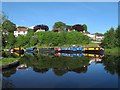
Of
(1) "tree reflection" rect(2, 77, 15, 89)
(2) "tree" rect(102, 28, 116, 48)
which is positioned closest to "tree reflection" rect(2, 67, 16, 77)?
(1) "tree reflection" rect(2, 77, 15, 89)

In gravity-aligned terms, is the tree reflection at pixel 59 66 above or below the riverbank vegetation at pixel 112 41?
below

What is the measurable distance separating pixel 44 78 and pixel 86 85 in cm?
706

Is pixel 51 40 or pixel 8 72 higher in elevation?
pixel 51 40

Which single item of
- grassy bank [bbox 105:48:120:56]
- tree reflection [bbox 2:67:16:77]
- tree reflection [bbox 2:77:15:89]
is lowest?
tree reflection [bbox 2:77:15:89]

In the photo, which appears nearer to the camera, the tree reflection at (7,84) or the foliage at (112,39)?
the tree reflection at (7,84)

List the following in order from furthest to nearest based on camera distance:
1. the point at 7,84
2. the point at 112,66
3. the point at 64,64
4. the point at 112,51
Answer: the point at 112,51
the point at 64,64
the point at 112,66
the point at 7,84

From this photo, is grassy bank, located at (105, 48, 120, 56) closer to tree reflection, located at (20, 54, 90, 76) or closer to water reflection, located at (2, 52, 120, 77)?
water reflection, located at (2, 52, 120, 77)

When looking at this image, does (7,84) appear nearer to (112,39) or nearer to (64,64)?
(64,64)

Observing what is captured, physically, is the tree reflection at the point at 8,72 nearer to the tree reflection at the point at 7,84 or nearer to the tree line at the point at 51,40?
the tree reflection at the point at 7,84

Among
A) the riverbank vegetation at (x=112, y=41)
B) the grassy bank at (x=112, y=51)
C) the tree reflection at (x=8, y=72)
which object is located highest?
the riverbank vegetation at (x=112, y=41)

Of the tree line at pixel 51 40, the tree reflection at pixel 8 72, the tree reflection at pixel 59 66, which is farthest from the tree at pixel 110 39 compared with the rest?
the tree reflection at pixel 8 72

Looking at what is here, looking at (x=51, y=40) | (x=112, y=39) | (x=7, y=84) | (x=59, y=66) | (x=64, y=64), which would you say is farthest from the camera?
(x=51, y=40)

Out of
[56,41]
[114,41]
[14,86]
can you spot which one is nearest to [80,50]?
[114,41]

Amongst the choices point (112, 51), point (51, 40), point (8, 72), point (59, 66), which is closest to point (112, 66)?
point (59, 66)
